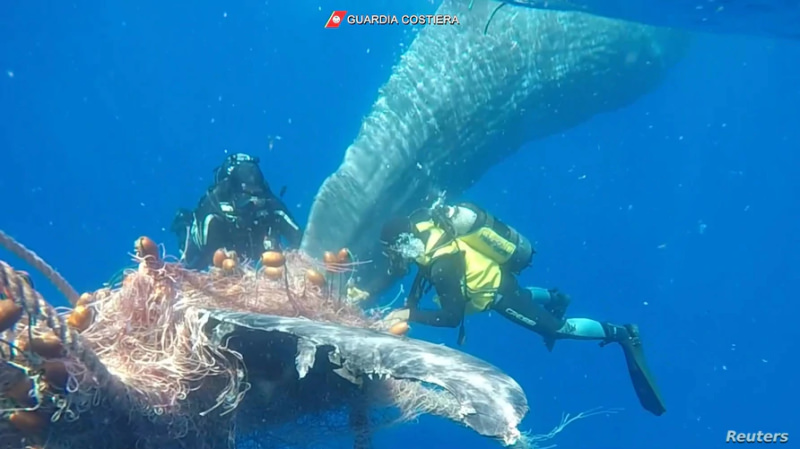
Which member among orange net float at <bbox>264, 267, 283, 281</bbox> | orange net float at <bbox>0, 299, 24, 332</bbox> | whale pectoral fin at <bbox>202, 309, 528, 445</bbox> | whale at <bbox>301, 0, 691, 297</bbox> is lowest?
orange net float at <bbox>0, 299, 24, 332</bbox>

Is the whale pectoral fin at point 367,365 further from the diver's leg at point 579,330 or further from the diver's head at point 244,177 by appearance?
the diver's leg at point 579,330

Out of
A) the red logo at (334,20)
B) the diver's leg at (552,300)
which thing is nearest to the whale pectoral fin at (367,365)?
the diver's leg at (552,300)

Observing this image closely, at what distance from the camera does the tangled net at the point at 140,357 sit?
8.87ft

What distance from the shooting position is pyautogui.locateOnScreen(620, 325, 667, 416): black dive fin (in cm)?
912

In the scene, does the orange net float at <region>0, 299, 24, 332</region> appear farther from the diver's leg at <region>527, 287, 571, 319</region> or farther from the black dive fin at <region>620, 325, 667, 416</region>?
the black dive fin at <region>620, 325, 667, 416</region>

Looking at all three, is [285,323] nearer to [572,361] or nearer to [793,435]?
[572,361]

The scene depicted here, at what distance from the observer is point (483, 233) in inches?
281

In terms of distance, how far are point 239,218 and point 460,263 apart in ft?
8.47

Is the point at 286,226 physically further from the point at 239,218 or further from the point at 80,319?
the point at 80,319

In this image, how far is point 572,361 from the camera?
1036 inches

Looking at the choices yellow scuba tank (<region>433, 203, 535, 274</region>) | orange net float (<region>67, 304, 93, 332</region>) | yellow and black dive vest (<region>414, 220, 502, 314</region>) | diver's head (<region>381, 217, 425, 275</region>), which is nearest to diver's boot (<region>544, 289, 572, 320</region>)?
yellow scuba tank (<region>433, 203, 535, 274</region>)

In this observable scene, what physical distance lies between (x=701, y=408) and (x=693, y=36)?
20197 millimetres

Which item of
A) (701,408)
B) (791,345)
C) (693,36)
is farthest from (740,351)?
(693,36)

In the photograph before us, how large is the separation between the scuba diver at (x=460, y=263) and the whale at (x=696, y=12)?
4814 millimetres
